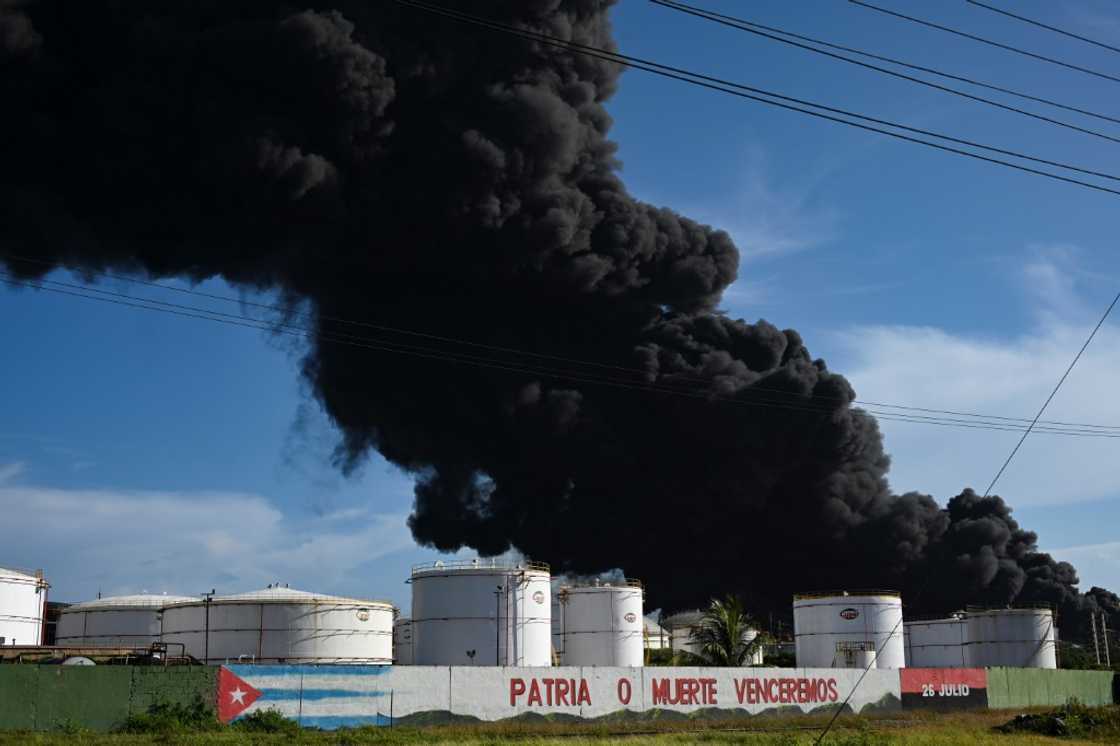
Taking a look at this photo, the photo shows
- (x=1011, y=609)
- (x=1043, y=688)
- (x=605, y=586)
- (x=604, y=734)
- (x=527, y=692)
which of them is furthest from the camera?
(x=1011, y=609)

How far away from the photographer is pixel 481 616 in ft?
201

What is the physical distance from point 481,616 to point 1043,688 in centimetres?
3224

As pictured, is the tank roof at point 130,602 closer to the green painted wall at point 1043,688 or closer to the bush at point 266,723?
the bush at point 266,723

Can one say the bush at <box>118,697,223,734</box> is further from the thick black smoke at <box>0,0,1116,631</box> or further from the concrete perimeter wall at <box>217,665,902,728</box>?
the thick black smoke at <box>0,0,1116,631</box>

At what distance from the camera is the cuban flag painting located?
4147cm

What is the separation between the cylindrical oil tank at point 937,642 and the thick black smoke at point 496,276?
12.5ft

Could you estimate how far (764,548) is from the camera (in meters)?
102

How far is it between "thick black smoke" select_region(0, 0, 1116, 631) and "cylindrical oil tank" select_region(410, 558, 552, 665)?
25.2 meters

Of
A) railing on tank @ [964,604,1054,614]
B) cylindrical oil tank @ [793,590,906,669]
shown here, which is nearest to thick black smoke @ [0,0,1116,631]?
railing on tank @ [964,604,1054,614]

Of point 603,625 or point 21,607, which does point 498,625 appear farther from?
point 21,607

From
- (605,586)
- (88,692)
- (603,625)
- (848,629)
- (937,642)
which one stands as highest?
(605,586)

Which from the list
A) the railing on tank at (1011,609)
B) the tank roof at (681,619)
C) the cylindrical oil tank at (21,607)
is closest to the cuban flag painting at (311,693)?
the cylindrical oil tank at (21,607)

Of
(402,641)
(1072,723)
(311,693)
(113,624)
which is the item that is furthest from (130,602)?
(1072,723)

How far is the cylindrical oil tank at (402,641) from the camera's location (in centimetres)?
7212
